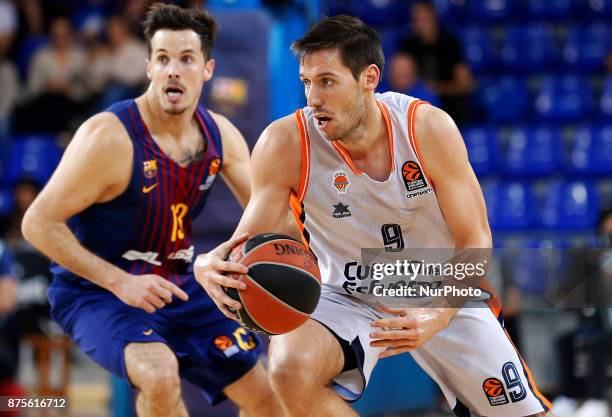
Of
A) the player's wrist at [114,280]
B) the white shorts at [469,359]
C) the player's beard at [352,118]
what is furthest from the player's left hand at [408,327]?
the player's wrist at [114,280]

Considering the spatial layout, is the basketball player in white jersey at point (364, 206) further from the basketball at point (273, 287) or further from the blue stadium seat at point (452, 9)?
the blue stadium seat at point (452, 9)

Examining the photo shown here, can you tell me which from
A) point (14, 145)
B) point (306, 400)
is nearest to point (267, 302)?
point (306, 400)

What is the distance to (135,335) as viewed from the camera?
14.1 ft

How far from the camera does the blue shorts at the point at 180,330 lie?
4.40 metres

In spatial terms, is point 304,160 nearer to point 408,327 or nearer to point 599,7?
point 408,327

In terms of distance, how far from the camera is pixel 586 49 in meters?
→ 10.8

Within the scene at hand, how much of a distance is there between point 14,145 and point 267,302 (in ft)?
24.4

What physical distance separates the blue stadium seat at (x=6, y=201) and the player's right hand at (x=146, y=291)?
5628mm

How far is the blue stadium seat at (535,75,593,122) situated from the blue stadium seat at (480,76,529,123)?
0.62ft

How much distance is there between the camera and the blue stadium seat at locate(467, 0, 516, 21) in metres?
11.1

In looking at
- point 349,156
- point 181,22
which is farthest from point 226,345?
point 181,22

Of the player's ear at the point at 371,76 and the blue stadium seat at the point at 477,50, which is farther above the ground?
the player's ear at the point at 371,76

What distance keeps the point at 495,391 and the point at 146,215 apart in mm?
1802

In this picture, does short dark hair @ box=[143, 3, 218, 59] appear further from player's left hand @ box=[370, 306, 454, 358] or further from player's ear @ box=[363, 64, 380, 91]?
player's left hand @ box=[370, 306, 454, 358]
